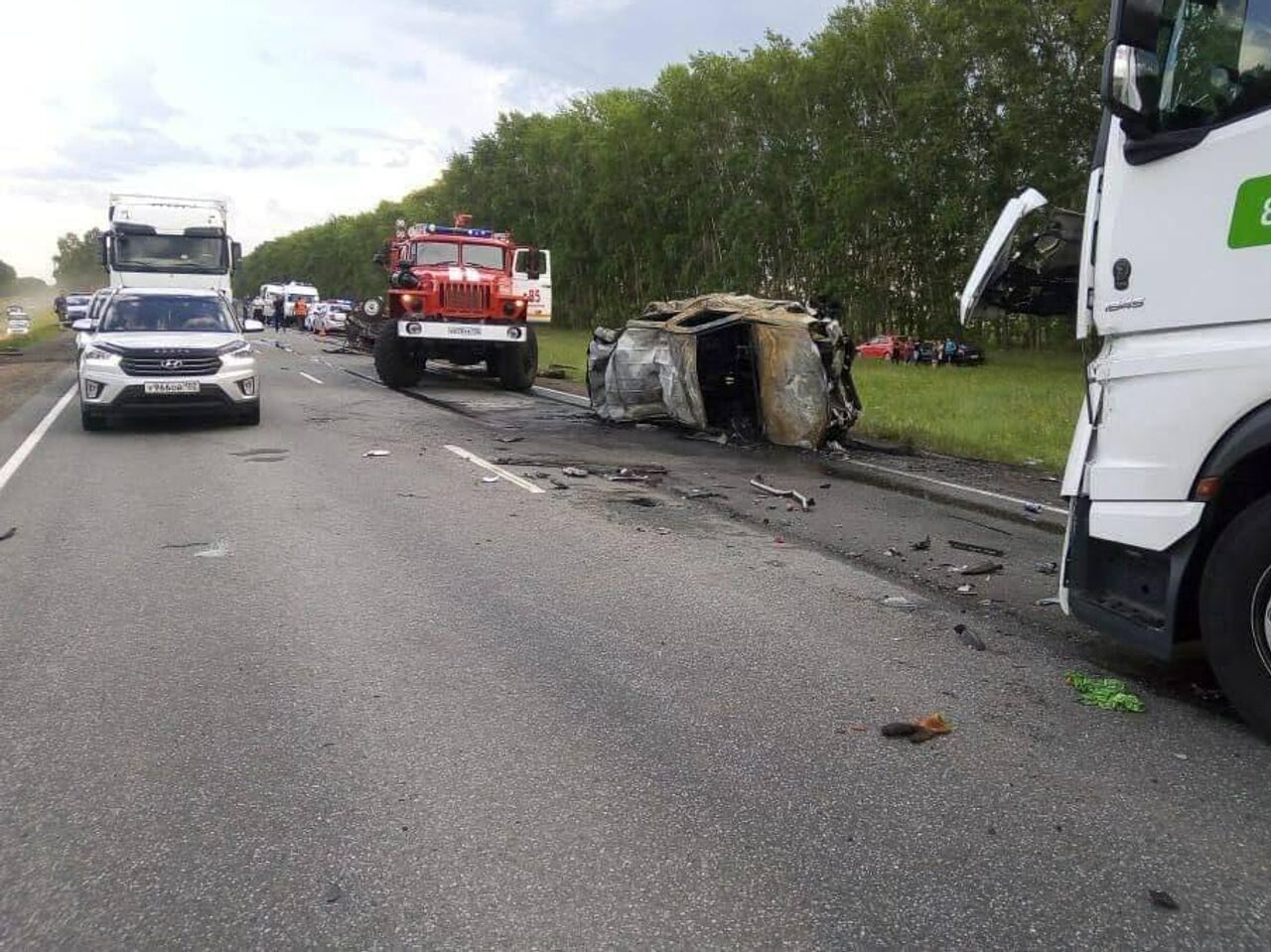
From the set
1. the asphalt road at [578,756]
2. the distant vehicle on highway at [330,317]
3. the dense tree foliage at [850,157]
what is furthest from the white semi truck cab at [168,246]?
the distant vehicle on highway at [330,317]

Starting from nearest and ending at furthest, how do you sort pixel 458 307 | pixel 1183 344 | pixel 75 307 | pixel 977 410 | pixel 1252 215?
pixel 1252 215
pixel 1183 344
pixel 977 410
pixel 458 307
pixel 75 307

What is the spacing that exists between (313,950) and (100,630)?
10.5ft

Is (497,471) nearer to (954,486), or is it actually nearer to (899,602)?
(954,486)

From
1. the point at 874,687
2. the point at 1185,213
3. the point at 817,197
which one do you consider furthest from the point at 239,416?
the point at 817,197

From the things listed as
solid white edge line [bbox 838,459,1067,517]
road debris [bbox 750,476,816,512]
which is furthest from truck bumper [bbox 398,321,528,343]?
road debris [bbox 750,476,816,512]

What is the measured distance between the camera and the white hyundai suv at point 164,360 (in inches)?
479

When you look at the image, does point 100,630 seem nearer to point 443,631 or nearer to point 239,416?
point 443,631

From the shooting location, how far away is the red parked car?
3092 centimetres

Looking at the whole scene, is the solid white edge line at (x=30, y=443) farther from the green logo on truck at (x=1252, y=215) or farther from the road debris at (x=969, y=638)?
the green logo on truck at (x=1252, y=215)

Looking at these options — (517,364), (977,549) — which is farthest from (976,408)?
(977,549)

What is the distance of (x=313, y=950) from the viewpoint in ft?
8.55

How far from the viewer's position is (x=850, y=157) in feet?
110

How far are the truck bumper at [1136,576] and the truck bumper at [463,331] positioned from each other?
621 inches

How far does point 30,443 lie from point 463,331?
8.74 metres
